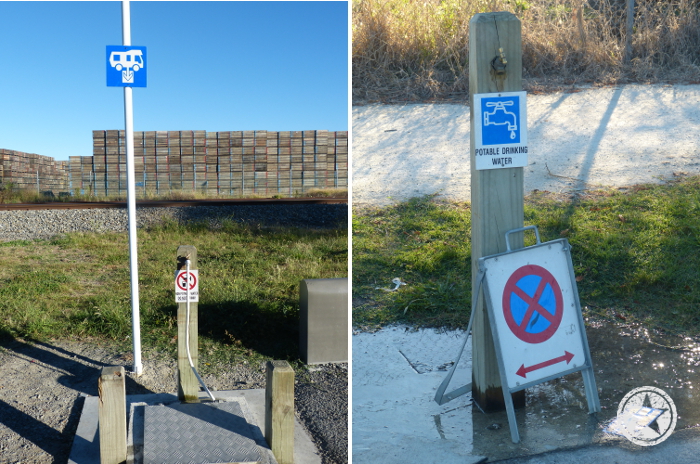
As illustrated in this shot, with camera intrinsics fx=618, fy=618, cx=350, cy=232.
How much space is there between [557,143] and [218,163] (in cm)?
1194

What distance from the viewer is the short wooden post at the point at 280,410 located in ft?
10.9

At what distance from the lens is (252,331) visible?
592 cm

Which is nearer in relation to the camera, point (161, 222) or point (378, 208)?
point (378, 208)

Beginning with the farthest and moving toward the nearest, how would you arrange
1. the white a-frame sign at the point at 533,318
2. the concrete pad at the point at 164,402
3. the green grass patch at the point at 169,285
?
the green grass patch at the point at 169,285
the concrete pad at the point at 164,402
the white a-frame sign at the point at 533,318

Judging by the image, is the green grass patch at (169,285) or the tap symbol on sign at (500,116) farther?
the green grass patch at (169,285)

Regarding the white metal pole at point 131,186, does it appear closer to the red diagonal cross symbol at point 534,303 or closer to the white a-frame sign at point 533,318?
the white a-frame sign at point 533,318

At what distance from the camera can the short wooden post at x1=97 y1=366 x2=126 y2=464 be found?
321 centimetres

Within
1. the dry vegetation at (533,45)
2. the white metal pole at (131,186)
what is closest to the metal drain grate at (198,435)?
the white metal pole at (131,186)

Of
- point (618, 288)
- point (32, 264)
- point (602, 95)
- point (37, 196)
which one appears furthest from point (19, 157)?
point (618, 288)

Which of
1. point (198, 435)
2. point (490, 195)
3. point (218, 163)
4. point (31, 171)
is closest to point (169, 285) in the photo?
point (198, 435)

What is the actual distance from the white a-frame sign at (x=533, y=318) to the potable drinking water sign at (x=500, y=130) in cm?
42

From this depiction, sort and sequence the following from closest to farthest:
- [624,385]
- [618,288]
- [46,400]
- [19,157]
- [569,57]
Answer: [624,385]
[46,400]
[618,288]
[569,57]
[19,157]

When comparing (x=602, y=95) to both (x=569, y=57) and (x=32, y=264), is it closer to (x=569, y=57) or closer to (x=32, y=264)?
(x=569, y=57)

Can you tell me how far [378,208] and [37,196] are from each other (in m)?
12.3
